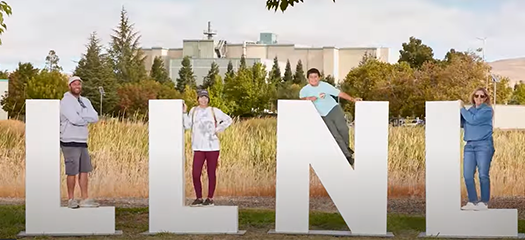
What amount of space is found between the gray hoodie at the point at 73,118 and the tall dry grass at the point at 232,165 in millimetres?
3813

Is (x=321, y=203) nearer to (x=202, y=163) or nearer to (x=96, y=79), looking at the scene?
(x=202, y=163)

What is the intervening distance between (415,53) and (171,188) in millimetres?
57838

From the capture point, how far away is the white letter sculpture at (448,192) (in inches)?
312

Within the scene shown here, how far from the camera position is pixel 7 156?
44.5 ft

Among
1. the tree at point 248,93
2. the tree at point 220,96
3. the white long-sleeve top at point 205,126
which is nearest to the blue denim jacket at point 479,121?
the white long-sleeve top at point 205,126

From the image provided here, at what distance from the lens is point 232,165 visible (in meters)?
12.9

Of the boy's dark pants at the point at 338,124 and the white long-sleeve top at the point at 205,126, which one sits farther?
the boy's dark pants at the point at 338,124

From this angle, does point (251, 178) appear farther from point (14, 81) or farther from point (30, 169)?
point (14, 81)

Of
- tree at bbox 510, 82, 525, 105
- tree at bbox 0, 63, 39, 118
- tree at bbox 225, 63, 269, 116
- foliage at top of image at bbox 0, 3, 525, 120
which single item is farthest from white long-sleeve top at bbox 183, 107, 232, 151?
tree at bbox 510, 82, 525, 105

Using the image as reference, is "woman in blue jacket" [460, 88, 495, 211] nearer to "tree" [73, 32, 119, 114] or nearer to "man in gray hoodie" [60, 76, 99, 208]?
"man in gray hoodie" [60, 76, 99, 208]

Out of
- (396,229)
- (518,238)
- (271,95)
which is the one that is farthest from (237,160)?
(271,95)

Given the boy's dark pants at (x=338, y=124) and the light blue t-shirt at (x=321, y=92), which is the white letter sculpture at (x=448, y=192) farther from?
the boy's dark pants at (x=338, y=124)

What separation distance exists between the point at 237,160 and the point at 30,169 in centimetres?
535

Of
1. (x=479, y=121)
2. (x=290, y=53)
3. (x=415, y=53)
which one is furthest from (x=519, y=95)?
(x=479, y=121)
